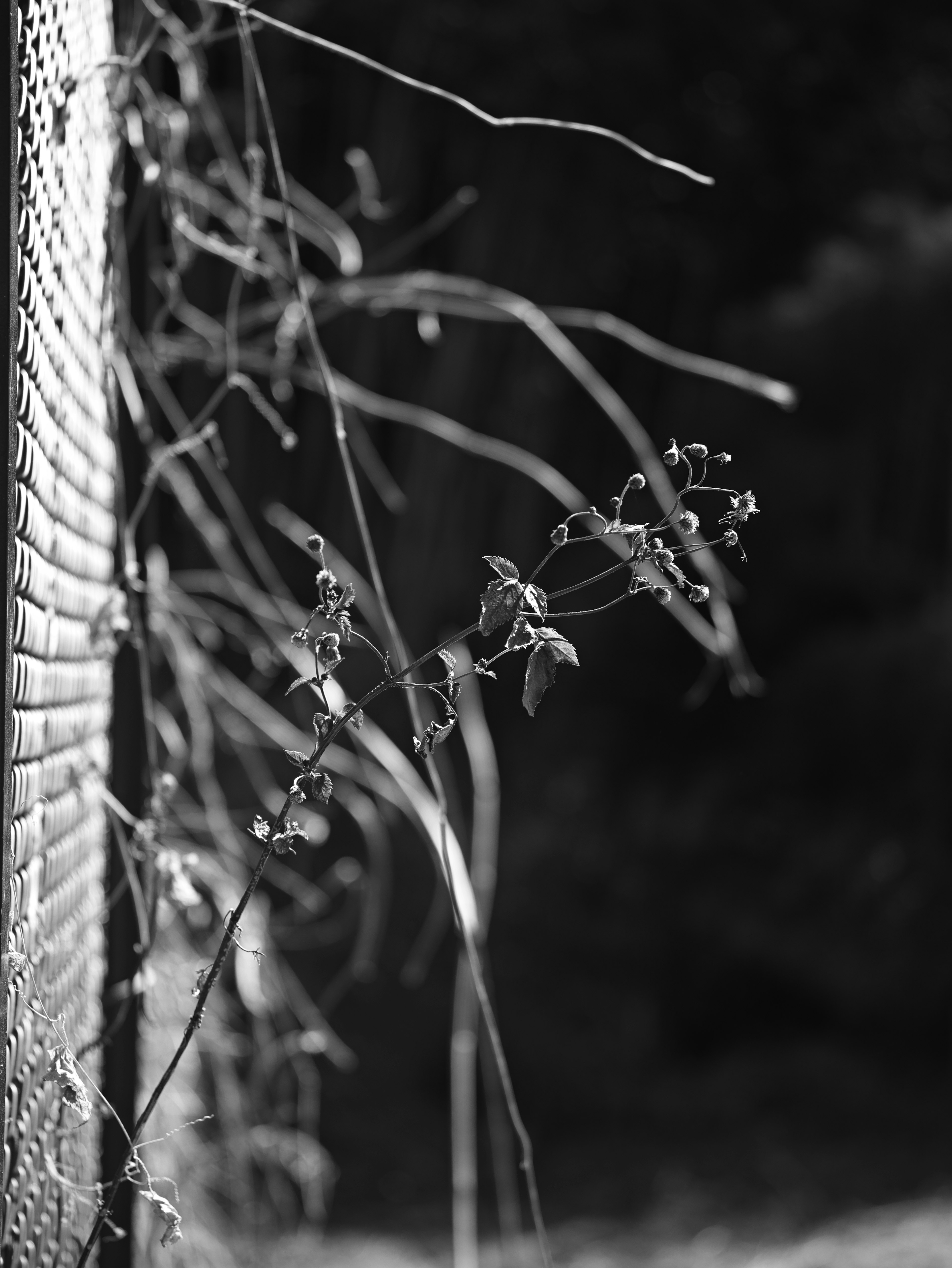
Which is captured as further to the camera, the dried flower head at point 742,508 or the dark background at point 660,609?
the dark background at point 660,609

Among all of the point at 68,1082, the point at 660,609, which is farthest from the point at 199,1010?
the point at 660,609

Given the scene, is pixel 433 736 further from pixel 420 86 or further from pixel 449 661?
pixel 420 86

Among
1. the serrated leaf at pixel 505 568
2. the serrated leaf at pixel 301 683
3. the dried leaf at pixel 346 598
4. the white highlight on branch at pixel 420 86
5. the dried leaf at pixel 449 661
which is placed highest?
the white highlight on branch at pixel 420 86

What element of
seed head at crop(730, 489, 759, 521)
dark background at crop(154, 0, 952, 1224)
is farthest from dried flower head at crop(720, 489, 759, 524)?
dark background at crop(154, 0, 952, 1224)

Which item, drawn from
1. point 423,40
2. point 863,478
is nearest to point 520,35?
point 423,40

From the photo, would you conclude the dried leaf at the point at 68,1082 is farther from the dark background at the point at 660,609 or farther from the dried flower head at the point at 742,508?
the dark background at the point at 660,609

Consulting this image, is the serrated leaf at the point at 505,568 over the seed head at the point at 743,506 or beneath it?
beneath

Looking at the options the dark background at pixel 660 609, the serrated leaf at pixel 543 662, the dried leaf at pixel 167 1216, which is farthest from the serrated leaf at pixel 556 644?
the dark background at pixel 660 609

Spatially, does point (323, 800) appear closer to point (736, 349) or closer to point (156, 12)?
point (156, 12)

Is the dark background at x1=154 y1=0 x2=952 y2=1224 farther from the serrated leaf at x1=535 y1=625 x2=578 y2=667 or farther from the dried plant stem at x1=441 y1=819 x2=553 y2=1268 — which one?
the serrated leaf at x1=535 y1=625 x2=578 y2=667
